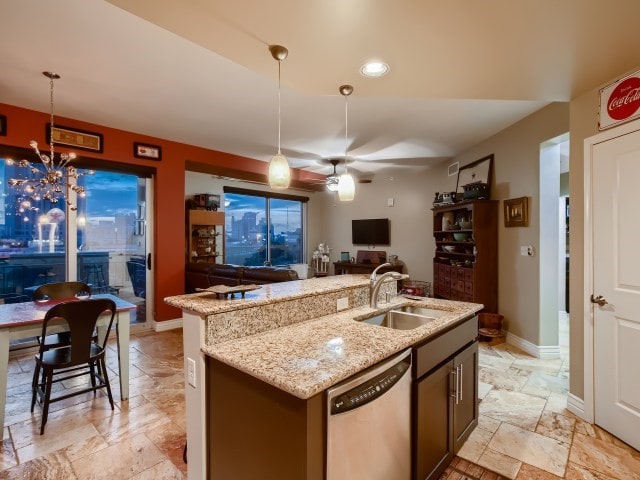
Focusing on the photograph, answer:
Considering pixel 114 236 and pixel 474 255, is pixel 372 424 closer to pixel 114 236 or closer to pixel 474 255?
pixel 474 255

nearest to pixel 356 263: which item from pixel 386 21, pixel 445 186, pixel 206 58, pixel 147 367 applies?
pixel 445 186

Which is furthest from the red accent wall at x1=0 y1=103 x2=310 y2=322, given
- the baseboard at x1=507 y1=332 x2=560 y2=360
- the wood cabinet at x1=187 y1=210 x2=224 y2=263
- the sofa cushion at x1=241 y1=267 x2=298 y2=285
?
the baseboard at x1=507 y1=332 x2=560 y2=360

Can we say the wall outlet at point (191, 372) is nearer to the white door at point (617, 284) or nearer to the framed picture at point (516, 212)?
the white door at point (617, 284)

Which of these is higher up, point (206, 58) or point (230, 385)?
point (206, 58)

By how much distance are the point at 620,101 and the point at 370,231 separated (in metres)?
5.13

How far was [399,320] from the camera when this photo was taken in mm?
2330

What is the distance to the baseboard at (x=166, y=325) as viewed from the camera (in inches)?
183

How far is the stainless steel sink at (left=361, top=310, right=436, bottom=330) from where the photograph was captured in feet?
7.20

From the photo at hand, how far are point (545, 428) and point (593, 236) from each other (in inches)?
55.5

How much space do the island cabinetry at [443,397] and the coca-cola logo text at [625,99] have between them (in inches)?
64.5

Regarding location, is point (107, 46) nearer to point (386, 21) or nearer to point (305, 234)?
point (386, 21)

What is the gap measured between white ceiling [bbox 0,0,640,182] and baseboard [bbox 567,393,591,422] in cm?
229

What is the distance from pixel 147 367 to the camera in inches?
133

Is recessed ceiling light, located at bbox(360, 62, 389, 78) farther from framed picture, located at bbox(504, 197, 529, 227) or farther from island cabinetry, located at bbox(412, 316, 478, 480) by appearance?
framed picture, located at bbox(504, 197, 529, 227)
